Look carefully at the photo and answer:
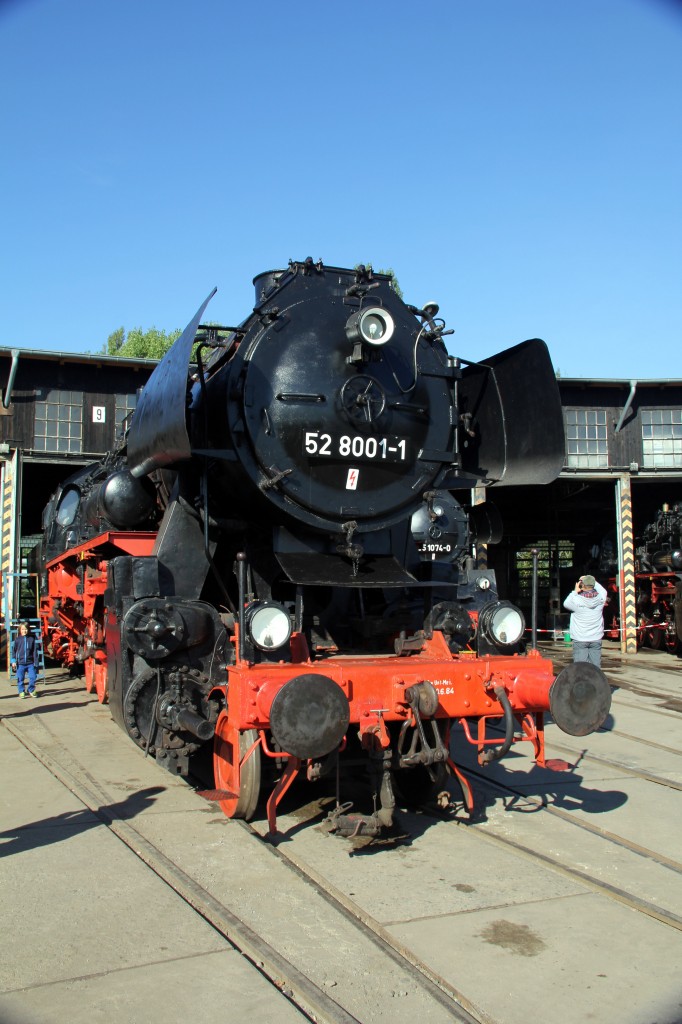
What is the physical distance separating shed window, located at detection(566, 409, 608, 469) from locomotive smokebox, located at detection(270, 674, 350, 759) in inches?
588

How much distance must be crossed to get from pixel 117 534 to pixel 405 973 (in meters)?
4.19

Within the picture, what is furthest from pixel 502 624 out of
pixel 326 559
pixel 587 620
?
pixel 587 620

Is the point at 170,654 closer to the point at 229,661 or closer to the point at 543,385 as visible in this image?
the point at 229,661

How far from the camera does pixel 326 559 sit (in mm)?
5375

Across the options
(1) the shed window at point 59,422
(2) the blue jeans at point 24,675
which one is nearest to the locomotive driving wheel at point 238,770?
(2) the blue jeans at point 24,675

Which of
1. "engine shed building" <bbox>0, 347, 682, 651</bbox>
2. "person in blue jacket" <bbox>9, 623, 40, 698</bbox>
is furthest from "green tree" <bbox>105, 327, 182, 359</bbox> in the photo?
"person in blue jacket" <bbox>9, 623, 40, 698</bbox>

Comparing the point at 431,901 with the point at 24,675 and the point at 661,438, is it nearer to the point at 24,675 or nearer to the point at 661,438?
the point at 24,675

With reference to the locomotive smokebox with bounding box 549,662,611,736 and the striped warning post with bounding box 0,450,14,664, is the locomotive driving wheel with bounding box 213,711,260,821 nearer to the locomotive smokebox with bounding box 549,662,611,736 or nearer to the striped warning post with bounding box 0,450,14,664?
the locomotive smokebox with bounding box 549,662,611,736

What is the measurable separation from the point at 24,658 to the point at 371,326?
293 inches

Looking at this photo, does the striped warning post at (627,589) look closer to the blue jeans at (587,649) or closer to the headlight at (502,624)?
the blue jeans at (587,649)

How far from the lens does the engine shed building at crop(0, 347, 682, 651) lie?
1505 cm

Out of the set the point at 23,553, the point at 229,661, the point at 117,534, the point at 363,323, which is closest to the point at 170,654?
the point at 229,661

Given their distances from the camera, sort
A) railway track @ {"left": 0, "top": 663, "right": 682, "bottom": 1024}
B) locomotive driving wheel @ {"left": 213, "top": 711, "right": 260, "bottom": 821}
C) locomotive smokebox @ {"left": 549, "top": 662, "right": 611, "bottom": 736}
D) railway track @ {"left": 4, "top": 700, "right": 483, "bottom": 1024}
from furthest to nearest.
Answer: locomotive driving wheel @ {"left": 213, "top": 711, "right": 260, "bottom": 821}
locomotive smokebox @ {"left": 549, "top": 662, "right": 611, "bottom": 736}
railway track @ {"left": 0, "top": 663, "right": 682, "bottom": 1024}
railway track @ {"left": 4, "top": 700, "right": 483, "bottom": 1024}

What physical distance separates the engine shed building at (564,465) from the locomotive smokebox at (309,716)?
398 cm
